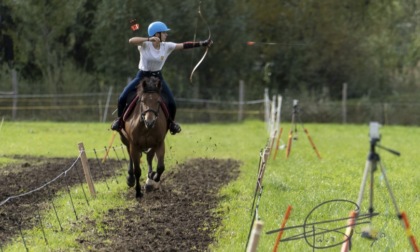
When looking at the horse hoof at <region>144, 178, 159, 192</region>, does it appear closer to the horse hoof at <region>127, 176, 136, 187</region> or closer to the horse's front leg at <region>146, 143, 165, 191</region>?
the horse's front leg at <region>146, 143, 165, 191</region>

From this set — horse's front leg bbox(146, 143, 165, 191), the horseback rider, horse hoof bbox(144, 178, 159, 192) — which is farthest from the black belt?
horse hoof bbox(144, 178, 159, 192)

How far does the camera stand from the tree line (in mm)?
35062

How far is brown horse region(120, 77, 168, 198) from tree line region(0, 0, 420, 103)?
778 inches

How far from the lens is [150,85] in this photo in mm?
11484

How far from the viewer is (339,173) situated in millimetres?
15141

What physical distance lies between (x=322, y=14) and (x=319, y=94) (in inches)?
192

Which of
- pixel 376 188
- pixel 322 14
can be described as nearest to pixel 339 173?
pixel 376 188

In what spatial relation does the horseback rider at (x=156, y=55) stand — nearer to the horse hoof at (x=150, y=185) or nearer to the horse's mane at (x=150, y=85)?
the horse's mane at (x=150, y=85)

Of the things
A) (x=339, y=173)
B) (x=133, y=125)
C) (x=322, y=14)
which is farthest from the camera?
(x=322, y=14)

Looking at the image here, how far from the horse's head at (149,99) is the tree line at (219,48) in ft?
65.5

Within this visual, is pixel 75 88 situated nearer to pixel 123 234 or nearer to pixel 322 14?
pixel 322 14

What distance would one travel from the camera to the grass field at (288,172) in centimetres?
850

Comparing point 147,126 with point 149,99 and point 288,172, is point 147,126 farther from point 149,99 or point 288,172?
point 288,172

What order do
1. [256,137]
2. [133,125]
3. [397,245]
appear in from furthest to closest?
[256,137] < [133,125] < [397,245]
